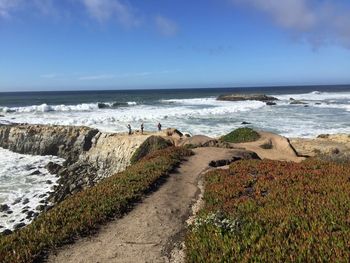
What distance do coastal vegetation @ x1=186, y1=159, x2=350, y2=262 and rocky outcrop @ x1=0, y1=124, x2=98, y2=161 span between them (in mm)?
20527

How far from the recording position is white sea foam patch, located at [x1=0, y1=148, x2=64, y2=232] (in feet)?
69.6

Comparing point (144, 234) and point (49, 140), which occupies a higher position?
point (144, 234)

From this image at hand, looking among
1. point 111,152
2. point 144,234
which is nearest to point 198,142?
point 111,152

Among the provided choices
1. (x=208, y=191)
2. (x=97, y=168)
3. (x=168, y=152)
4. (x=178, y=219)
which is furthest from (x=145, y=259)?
(x=97, y=168)

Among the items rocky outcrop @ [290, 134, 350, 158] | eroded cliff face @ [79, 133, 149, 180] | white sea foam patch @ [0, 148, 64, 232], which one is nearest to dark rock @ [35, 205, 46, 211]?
white sea foam patch @ [0, 148, 64, 232]

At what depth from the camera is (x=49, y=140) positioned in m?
37.3

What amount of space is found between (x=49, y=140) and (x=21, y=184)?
10.6m

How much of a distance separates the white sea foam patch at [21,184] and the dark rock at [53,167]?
0.28 m

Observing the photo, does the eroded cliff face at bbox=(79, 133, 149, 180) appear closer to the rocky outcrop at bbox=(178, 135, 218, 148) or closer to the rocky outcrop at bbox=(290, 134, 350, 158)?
the rocky outcrop at bbox=(178, 135, 218, 148)

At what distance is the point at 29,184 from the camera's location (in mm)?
27047

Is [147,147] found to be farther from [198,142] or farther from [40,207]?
[40,207]

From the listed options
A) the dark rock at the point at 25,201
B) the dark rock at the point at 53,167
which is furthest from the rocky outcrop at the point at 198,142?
the dark rock at the point at 25,201

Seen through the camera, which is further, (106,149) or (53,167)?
(106,149)

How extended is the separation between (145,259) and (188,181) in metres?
7.69
